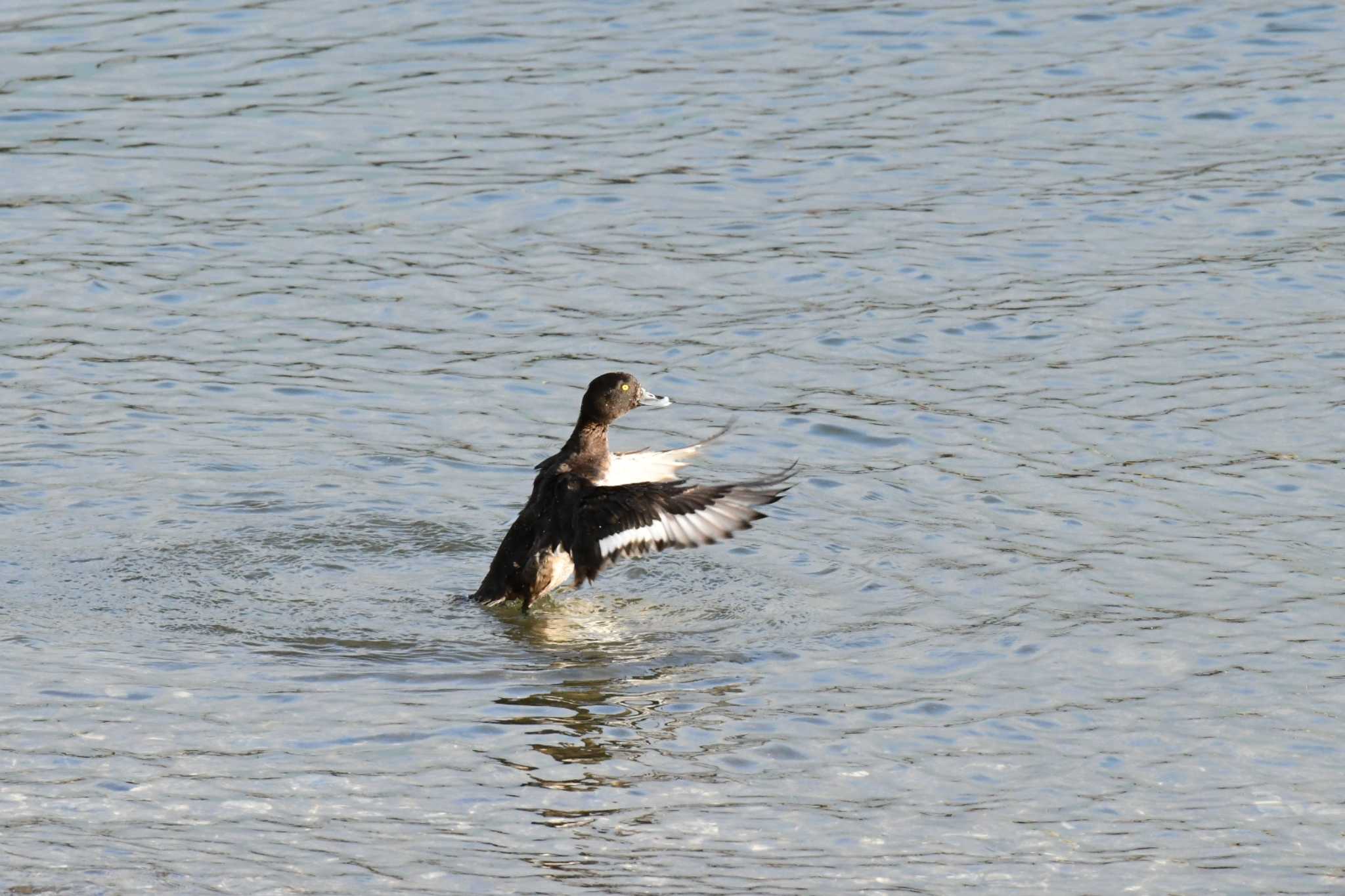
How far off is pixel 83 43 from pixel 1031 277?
10.7m

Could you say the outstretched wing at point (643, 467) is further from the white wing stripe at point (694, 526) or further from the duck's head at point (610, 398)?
the white wing stripe at point (694, 526)

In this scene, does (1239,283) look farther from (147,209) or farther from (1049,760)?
(147,209)

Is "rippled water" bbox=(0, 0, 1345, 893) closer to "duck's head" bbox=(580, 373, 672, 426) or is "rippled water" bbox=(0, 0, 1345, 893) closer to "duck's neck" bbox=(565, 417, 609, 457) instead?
"duck's neck" bbox=(565, 417, 609, 457)

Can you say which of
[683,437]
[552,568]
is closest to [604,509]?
[552,568]

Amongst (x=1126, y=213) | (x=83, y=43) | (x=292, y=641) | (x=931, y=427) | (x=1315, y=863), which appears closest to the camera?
(x=1315, y=863)

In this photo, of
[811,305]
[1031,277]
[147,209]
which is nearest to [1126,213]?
[1031,277]

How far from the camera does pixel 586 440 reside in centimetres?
1138

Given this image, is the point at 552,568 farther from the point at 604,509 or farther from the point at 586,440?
the point at 586,440

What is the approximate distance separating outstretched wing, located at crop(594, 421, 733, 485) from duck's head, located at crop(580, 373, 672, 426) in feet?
0.80

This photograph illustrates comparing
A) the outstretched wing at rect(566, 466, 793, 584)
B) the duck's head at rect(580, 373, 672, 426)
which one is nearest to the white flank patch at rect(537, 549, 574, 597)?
the outstretched wing at rect(566, 466, 793, 584)

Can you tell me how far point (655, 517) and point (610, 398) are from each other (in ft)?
4.06

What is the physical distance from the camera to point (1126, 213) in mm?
16438

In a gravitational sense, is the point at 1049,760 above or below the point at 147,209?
below

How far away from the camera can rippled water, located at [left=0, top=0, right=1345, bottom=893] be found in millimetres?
8086
